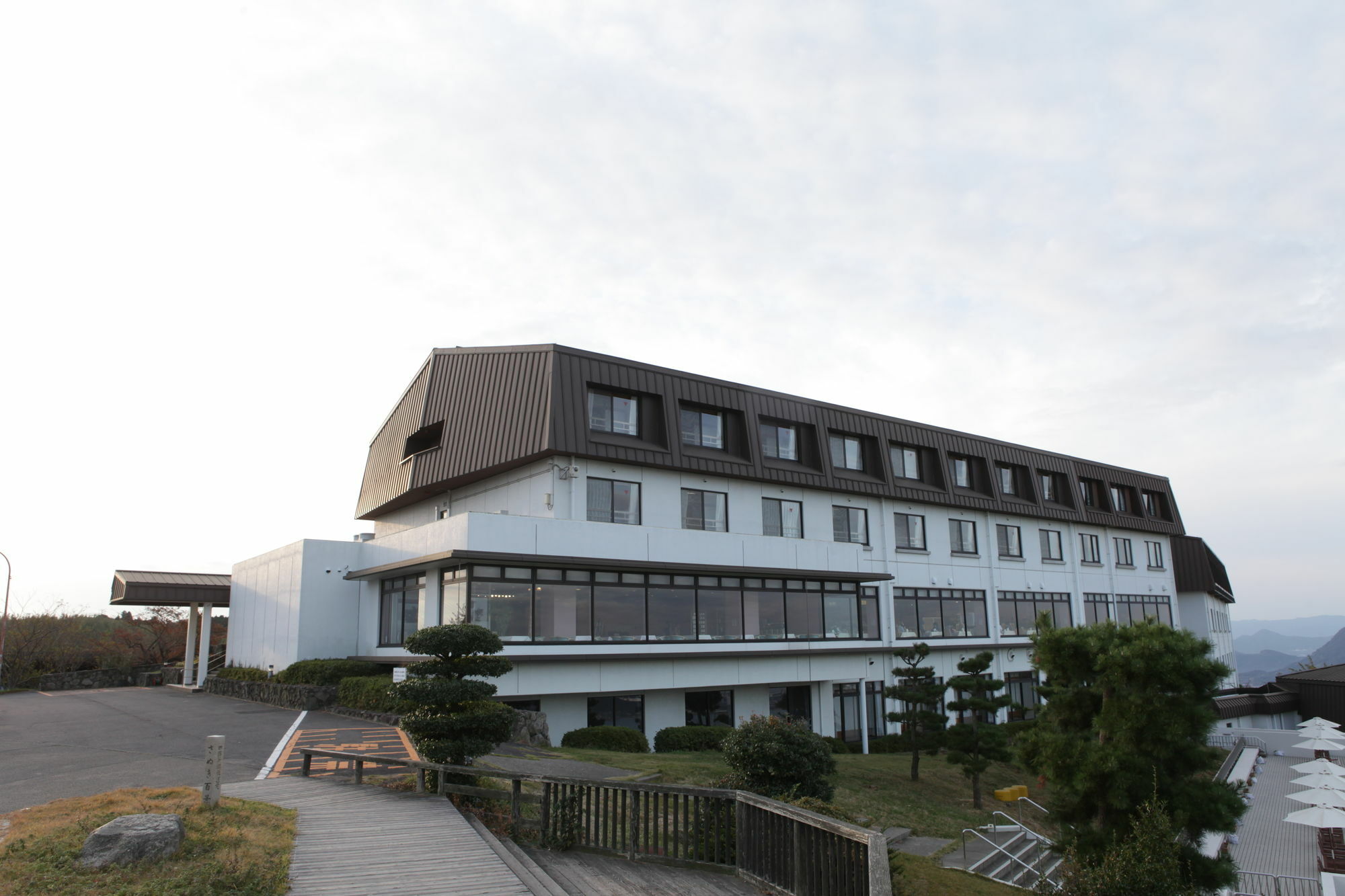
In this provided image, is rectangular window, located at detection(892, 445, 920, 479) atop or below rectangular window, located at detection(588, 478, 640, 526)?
atop

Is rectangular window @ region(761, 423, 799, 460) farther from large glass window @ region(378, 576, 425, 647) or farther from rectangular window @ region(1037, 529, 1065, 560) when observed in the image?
rectangular window @ region(1037, 529, 1065, 560)

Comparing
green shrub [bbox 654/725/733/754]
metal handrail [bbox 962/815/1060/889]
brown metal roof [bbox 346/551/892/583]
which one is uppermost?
brown metal roof [bbox 346/551/892/583]

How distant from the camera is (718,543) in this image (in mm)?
26141

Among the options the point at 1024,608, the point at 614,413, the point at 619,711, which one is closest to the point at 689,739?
the point at 619,711

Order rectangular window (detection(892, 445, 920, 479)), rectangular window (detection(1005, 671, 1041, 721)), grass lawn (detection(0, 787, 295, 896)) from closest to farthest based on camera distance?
1. grass lawn (detection(0, 787, 295, 896))
2. rectangular window (detection(892, 445, 920, 479))
3. rectangular window (detection(1005, 671, 1041, 721))

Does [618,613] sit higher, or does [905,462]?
[905,462]

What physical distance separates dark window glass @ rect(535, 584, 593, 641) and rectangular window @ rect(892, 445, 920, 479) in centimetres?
1587

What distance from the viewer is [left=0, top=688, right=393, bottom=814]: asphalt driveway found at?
44.1 feet

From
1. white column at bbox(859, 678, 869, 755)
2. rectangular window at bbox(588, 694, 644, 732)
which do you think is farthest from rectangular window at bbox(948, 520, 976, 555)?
rectangular window at bbox(588, 694, 644, 732)

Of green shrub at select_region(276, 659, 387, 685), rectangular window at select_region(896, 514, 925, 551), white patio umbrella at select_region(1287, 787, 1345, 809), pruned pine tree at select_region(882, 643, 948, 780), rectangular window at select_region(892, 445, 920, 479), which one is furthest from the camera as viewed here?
rectangular window at select_region(892, 445, 920, 479)

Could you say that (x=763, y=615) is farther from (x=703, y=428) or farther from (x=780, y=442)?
(x=780, y=442)

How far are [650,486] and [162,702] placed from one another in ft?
58.0

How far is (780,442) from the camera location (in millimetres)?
30750

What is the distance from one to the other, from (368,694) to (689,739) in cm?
862
